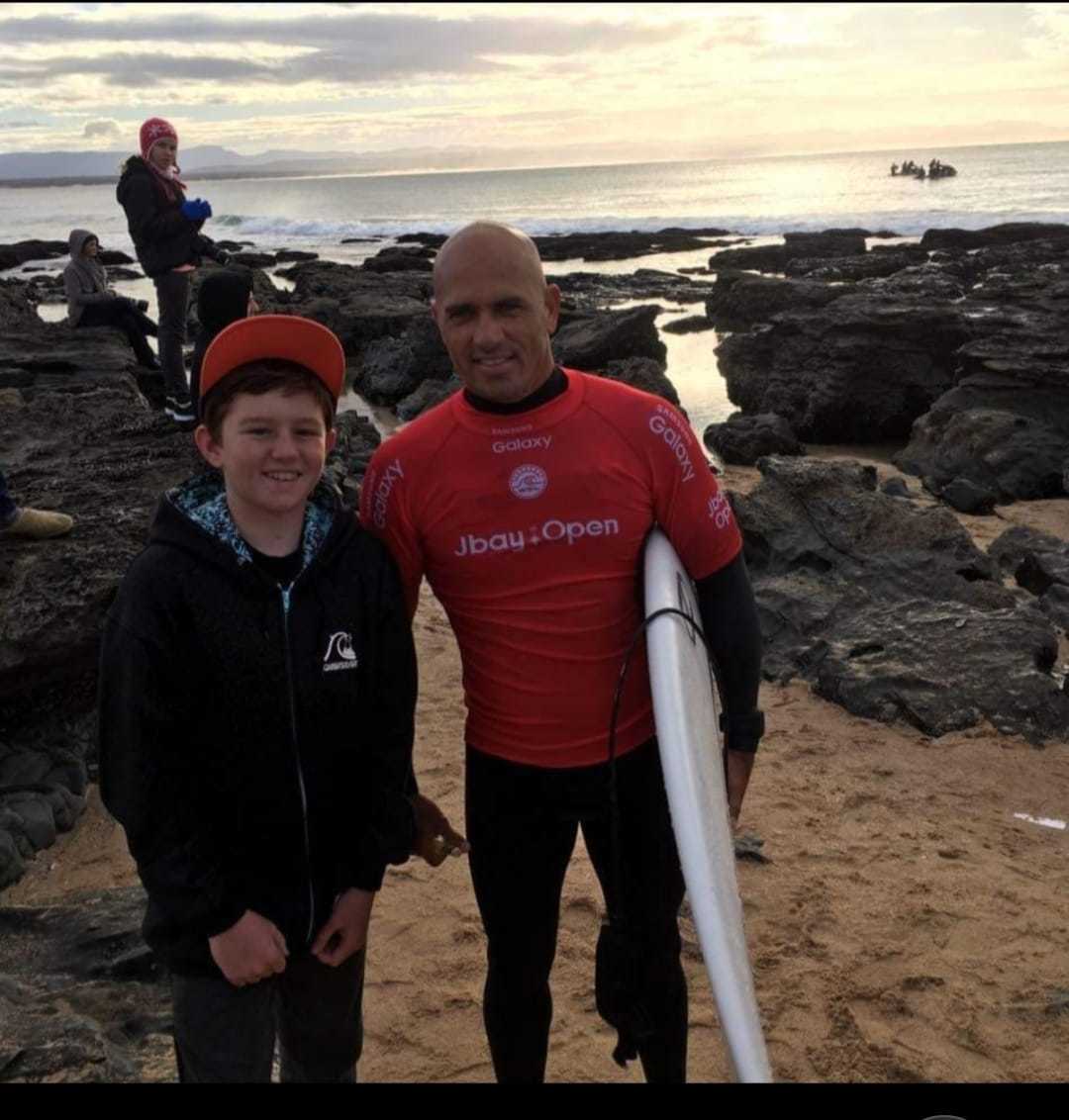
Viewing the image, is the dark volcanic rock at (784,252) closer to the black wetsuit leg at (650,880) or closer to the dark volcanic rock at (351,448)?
the dark volcanic rock at (351,448)

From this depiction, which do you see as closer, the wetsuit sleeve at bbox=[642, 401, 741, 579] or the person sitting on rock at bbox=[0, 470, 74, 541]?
the wetsuit sleeve at bbox=[642, 401, 741, 579]

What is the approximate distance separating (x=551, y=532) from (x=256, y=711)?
2.55 ft

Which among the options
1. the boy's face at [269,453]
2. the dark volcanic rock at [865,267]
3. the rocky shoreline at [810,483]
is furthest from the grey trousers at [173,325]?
the dark volcanic rock at [865,267]

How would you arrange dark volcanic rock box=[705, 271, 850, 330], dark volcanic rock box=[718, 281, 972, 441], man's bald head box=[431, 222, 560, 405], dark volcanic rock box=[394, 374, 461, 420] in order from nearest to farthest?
1. man's bald head box=[431, 222, 560, 405]
2. dark volcanic rock box=[718, 281, 972, 441]
3. dark volcanic rock box=[394, 374, 461, 420]
4. dark volcanic rock box=[705, 271, 850, 330]

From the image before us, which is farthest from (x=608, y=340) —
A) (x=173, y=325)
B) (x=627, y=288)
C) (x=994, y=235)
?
(x=994, y=235)

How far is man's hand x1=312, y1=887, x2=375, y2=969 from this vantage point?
2.26 metres

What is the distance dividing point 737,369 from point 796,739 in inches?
438

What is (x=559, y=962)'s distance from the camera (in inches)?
158

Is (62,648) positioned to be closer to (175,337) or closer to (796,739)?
(796,739)

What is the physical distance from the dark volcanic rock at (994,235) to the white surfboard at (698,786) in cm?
3487

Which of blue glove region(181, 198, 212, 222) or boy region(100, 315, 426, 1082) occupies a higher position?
blue glove region(181, 198, 212, 222)

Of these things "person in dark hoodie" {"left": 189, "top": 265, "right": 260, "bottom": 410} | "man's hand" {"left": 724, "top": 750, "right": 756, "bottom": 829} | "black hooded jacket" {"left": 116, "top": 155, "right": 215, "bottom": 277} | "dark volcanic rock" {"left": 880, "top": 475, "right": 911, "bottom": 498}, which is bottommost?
"dark volcanic rock" {"left": 880, "top": 475, "right": 911, "bottom": 498}

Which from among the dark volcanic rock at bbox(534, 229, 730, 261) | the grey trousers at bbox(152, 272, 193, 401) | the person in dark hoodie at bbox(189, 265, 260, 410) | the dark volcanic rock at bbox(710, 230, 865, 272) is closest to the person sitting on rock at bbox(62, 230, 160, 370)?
the grey trousers at bbox(152, 272, 193, 401)

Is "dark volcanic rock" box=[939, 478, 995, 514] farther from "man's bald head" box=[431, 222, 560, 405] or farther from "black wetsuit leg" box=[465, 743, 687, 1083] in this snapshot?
"man's bald head" box=[431, 222, 560, 405]
